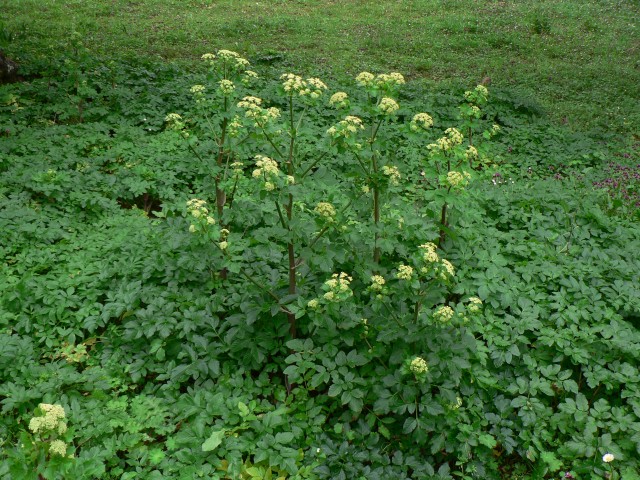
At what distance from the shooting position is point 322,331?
3498 mm

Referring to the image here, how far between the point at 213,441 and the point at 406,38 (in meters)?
11.7

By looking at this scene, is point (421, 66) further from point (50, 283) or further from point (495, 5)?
point (50, 283)

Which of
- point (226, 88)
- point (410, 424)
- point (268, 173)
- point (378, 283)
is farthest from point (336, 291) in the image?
point (226, 88)

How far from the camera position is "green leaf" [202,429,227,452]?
3085 mm

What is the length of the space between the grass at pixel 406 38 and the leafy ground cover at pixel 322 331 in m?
5.65

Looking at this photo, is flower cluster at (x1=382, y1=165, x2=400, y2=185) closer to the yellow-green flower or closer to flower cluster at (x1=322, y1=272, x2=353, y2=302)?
the yellow-green flower

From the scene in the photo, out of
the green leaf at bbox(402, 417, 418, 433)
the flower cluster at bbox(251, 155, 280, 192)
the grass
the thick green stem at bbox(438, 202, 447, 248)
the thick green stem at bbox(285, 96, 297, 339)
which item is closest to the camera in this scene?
the flower cluster at bbox(251, 155, 280, 192)

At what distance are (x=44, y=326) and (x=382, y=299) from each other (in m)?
2.60

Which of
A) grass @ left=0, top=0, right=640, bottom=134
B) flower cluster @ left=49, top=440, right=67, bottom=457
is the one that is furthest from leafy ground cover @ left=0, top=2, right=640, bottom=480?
grass @ left=0, top=0, right=640, bottom=134

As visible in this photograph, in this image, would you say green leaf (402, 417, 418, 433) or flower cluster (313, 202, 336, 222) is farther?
flower cluster (313, 202, 336, 222)

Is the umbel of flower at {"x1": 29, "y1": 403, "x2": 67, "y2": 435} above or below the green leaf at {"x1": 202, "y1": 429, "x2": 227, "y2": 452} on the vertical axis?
above

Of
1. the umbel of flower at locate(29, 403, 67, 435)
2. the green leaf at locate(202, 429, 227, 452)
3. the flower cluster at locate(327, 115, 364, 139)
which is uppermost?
the flower cluster at locate(327, 115, 364, 139)

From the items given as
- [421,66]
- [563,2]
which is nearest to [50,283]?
[421,66]

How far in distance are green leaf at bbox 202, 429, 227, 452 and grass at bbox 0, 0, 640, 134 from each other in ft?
25.0
